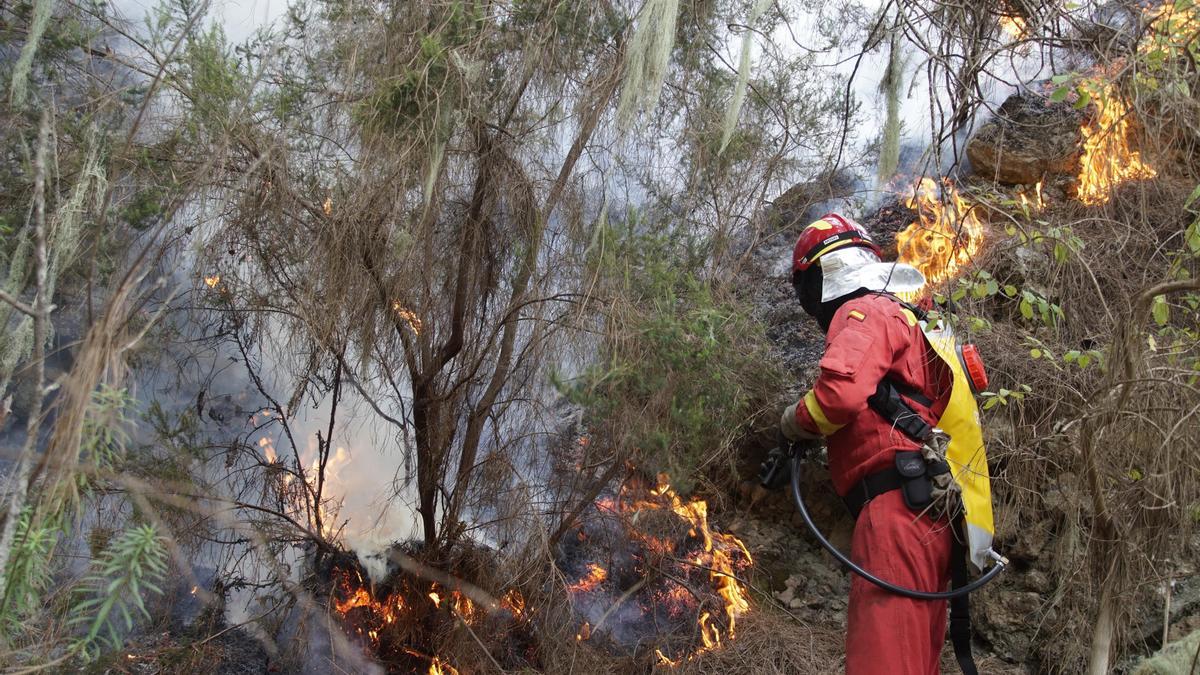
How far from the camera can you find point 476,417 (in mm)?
4453

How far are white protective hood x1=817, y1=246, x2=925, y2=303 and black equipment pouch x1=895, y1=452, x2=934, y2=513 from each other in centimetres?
74

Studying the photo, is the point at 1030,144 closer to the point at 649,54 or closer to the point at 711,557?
the point at 649,54

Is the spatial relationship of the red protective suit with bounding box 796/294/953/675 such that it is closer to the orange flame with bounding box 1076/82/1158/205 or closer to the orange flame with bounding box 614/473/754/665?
the orange flame with bounding box 614/473/754/665

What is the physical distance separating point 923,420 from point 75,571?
333cm

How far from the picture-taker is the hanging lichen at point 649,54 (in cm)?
381

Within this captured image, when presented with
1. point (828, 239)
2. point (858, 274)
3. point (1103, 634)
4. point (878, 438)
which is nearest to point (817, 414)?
A: point (878, 438)

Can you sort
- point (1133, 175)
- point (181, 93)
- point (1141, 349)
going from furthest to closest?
1. point (1133, 175)
2. point (181, 93)
3. point (1141, 349)

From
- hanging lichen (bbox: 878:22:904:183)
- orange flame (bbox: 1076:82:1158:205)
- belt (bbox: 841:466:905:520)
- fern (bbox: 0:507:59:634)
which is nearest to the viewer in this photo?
fern (bbox: 0:507:59:634)

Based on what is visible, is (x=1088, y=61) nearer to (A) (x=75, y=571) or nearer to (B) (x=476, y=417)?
(B) (x=476, y=417)

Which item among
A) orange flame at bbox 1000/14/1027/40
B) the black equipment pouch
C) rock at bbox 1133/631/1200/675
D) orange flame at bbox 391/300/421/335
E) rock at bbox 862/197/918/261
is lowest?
rock at bbox 1133/631/1200/675

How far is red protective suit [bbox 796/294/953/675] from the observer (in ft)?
9.90

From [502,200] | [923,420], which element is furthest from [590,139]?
[923,420]

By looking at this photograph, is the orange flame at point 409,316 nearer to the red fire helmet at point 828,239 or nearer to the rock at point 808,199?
the red fire helmet at point 828,239

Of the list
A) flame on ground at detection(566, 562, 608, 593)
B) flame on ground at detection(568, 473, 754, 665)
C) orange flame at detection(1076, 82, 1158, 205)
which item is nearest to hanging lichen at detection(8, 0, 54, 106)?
flame on ground at detection(568, 473, 754, 665)
